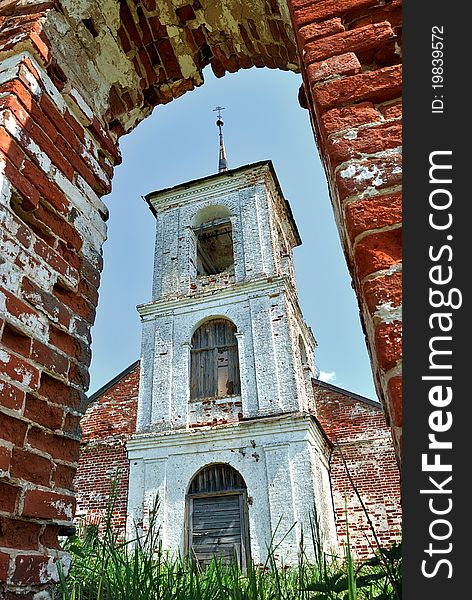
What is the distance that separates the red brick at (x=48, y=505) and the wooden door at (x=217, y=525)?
27.6 feet

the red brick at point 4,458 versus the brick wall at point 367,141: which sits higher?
the brick wall at point 367,141

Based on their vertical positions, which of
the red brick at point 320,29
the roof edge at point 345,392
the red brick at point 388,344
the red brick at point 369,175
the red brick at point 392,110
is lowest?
the red brick at point 388,344

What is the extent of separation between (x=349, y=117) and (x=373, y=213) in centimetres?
38

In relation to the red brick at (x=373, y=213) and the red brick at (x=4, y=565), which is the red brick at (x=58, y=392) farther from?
the red brick at (x=373, y=213)

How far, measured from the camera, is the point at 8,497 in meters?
1.46

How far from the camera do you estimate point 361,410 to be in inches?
479

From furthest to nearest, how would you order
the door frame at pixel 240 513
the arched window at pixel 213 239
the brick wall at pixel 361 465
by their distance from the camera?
the arched window at pixel 213 239
the brick wall at pixel 361 465
the door frame at pixel 240 513

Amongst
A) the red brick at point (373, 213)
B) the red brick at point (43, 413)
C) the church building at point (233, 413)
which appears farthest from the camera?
the church building at point (233, 413)

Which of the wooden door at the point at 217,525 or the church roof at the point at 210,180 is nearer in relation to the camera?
the wooden door at the point at 217,525

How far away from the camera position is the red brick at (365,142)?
1.25 meters

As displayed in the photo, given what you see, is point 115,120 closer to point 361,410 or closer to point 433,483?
point 433,483

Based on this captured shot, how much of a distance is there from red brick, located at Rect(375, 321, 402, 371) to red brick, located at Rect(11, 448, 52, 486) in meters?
1.22

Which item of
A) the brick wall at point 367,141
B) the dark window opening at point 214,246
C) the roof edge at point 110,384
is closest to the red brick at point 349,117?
the brick wall at point 367,141

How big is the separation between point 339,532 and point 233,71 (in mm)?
10483
